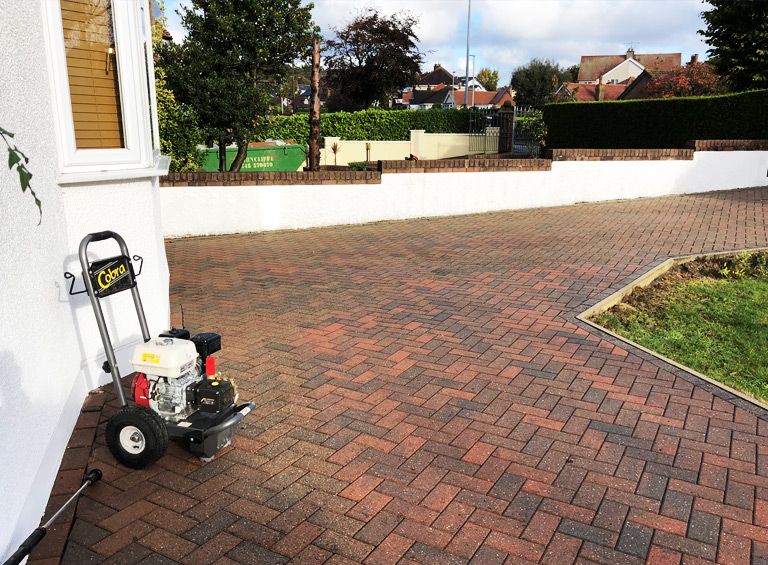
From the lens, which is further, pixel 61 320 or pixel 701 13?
pixel 701 13

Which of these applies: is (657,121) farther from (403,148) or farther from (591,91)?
(591,91)

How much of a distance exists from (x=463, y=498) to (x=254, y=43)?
11.8 meters

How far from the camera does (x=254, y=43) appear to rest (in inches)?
506

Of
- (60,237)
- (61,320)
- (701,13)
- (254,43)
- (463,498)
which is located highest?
(701,13)

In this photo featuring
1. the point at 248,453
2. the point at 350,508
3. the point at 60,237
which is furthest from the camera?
the point at 60,237

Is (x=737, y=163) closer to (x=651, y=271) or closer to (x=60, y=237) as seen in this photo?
(x=651, y=271)

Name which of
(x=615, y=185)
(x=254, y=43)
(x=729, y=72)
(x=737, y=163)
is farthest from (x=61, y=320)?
(x=729, y=72)

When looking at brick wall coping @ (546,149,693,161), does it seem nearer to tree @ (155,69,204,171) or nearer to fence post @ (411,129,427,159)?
tree @ (155,69,204,171)

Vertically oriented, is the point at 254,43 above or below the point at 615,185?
above

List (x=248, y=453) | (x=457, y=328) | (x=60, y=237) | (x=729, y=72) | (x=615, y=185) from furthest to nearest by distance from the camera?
(x=729, y=72) < (x=615, y=185) < (x=457, y=328) < (x=60, y=237) < (x=248, y=453)

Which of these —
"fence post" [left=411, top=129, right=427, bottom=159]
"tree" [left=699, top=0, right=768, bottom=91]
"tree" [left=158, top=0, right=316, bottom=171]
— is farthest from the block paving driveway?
"fence post" [left=411, top=129, right=427, bottom=159]

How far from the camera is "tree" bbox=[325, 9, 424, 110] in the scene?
117 feet

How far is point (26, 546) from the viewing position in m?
2.54

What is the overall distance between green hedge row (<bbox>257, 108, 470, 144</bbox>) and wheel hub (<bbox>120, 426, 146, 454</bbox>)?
86.8ft
